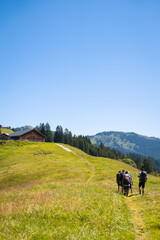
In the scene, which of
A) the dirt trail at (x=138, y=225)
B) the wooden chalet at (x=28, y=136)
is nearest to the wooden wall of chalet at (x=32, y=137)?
the wooden chalet at (x=28, y=136)

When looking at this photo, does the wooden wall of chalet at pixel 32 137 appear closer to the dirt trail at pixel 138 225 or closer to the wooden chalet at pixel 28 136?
the wooden chalet at pixel 28 136

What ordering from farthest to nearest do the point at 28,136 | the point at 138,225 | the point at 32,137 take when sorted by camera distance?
the point at 32,137 → the point at 28,136 → the point at 138,225

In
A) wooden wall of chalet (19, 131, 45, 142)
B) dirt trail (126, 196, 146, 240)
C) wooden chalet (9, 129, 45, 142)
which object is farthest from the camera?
wooden wall of chalet (19, 131, 45, 142)

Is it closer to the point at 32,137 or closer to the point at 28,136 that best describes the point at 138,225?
the point at 28,136

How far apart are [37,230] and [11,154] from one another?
197 feet

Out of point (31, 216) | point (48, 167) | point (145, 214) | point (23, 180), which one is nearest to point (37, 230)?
point (31, 216)

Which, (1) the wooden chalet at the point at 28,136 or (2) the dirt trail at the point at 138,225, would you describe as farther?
(1) the wooden chalet at the point at 28,136

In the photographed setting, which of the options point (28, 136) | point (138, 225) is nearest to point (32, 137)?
point (28, 136)

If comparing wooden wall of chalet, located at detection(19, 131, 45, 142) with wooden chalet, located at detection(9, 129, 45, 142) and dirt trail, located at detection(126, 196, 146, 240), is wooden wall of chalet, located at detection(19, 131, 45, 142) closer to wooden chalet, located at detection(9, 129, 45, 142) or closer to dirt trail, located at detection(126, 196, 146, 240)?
wooden chalet, located at detection(9, 129, 45, 142)

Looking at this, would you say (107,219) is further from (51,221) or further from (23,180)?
(23,180)

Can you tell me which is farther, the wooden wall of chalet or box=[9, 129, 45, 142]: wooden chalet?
the wooden wall of chalet

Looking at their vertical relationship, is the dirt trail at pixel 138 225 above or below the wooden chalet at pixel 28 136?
below

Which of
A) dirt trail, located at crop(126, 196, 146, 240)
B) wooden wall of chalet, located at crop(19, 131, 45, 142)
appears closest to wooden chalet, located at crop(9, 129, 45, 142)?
wooden wall of chalet, located at crop(19, 131, 45, 142)

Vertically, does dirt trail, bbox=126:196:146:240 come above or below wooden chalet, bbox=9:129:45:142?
below
